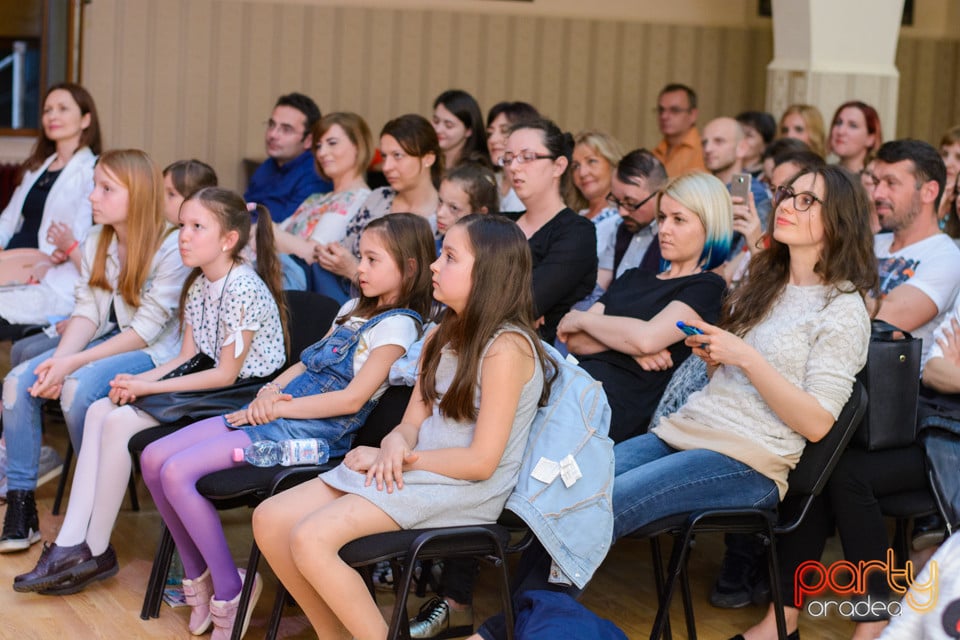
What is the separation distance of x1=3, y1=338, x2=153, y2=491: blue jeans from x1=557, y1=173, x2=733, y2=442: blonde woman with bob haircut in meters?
1.39

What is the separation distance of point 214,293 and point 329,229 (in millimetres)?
1152

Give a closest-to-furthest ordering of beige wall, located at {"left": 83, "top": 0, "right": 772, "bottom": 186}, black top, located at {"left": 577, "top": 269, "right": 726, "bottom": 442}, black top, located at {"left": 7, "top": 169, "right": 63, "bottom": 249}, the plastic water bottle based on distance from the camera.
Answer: the plastic water bottle, black top, located at {"left": 577, "top": 269, "right": 726, "bottom": 442}, black top, located at {"left": 7, "top": 169, "right": 63, "bottom": 249}, beige wall, located at {"left": 83, "top": 0, "right": 772, "bottom": 186}

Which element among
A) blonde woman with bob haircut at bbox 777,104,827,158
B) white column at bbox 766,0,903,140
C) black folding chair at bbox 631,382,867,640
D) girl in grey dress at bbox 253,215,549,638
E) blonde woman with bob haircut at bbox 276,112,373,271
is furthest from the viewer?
white column at bbox 766,0,903,140

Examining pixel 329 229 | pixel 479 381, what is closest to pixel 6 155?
pixel 329 229

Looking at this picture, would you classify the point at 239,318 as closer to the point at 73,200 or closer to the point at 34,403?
the point at 34,403

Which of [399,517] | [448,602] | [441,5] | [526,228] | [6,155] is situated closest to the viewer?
[399,517]

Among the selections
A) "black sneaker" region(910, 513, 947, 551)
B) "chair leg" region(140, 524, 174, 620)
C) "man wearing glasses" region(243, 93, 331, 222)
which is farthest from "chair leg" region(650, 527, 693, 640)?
"man wearing glasses" region(243, 93, 331, 222)

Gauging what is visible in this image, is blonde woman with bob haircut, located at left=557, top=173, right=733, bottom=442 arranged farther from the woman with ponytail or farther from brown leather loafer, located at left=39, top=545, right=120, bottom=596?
brown leather loafer, located at left=39, top=545, right=120, bottom=596

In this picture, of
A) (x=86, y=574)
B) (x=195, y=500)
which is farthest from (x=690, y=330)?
(x=86, y=574)

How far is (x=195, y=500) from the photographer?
2.96 metres

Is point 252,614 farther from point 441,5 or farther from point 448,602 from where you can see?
point 441,5

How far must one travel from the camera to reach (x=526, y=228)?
3.78 m

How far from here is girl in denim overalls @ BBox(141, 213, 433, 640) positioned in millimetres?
2986

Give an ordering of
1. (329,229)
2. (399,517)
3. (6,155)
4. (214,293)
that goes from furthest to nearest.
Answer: (6,155) → (329,229) → (214,293) → (399,517)
